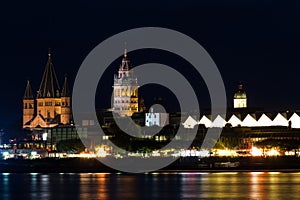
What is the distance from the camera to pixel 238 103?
184 metres

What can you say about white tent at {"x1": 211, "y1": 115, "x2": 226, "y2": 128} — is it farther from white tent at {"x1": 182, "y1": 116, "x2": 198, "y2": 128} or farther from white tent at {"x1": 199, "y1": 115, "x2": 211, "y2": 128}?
white tent at {"x1": 182, "y1": 116, "x2": 198, "y2": 128}

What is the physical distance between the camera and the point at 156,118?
181 meters

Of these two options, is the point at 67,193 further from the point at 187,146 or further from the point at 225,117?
the point at 225,117

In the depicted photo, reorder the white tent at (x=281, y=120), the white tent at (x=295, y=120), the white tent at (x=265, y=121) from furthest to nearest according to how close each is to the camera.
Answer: the white tent at (x=265, y=121), the white tent at (x=281, y=120), the white tent at (x=295, y=120)

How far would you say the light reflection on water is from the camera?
271ft

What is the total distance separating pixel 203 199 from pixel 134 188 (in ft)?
37.1

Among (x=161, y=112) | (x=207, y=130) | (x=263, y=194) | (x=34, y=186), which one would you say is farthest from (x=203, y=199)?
(x=161, y=112)

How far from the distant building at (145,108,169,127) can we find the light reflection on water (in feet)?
237

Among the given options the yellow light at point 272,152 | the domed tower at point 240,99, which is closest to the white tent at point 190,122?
the domed tower at point 240,99

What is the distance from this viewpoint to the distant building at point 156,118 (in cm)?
17888

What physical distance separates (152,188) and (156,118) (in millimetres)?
91032

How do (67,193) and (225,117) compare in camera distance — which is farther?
(225,117)

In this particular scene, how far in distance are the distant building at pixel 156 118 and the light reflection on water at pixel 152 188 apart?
237 ft

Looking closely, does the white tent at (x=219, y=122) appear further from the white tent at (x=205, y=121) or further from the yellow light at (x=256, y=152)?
the yellow light at (x=256, y=152)
